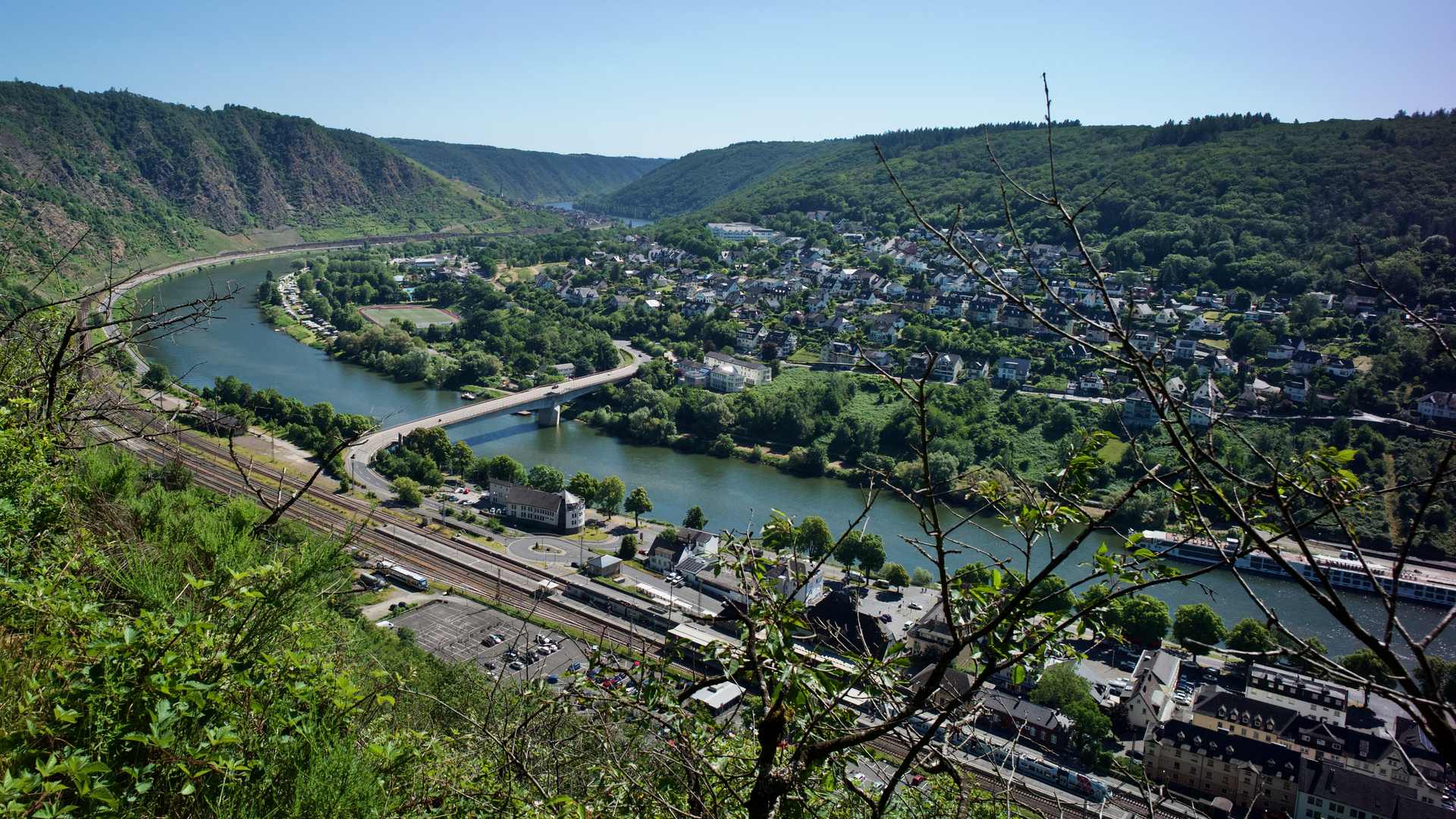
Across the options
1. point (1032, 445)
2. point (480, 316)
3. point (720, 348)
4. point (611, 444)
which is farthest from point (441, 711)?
point (480, 316)

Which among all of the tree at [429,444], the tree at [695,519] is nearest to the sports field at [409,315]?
the tree at [429,444]

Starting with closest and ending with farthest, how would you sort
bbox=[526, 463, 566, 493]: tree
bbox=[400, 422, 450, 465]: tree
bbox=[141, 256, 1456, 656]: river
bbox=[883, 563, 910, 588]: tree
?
bbox=[883, 563, 910, 588]: tree < bbox=[141, 256, 1456, 656]: river < bbox=[526, 463, 566, 493]: tree < bbox=[400, 422, 450, 465]: tree

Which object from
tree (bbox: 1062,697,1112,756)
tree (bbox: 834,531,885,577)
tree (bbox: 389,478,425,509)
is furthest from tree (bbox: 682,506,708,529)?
tree (bbox: 1062,697,1112,756)

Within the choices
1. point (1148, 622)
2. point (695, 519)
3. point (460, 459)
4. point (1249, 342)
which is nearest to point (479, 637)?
point (695, 519)

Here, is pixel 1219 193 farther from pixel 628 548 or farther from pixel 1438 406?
pixel 628 548

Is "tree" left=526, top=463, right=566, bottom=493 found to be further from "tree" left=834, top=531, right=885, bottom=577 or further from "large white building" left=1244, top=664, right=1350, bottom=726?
"large white building" left=1244, top=664, right=1350, bottom=726

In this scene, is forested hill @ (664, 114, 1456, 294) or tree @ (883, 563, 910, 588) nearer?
tree @ (883, 563, 910, 588)

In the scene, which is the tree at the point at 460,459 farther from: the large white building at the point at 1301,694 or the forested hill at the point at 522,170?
the forested hill at the point at 522,170
